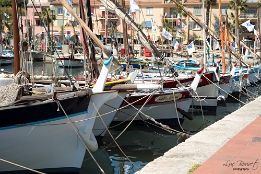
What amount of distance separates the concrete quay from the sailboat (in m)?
2.77

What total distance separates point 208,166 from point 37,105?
429 centimetres

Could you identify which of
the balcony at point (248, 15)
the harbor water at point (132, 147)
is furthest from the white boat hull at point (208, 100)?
the balcony at point (248, 15)

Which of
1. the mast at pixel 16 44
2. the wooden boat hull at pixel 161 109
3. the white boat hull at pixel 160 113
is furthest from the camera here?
the white boat hull at pixel 160 113

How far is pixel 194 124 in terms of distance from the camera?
22.4 meters

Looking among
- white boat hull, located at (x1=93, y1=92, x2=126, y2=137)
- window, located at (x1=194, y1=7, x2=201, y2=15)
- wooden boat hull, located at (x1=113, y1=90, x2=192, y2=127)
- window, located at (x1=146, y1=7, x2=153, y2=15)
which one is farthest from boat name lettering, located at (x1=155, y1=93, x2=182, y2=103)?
window, located at (x1=146, y1=7, x2=153, y2=15)

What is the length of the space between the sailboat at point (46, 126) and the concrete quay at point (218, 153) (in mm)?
2770

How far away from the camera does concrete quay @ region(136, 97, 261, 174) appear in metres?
8.67

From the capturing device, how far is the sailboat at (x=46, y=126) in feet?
37.0

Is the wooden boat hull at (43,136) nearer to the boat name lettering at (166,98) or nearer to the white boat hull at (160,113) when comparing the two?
the white boat hull at (160,113)

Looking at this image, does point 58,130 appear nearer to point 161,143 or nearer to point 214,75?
point 161,143

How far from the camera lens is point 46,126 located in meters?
11.7

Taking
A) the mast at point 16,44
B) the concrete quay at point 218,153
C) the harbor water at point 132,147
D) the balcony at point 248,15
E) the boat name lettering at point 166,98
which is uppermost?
the balcony at point 248,15

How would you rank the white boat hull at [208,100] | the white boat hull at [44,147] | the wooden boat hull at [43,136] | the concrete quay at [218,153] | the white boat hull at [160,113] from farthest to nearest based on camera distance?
the white boat hull at [208,100] < the white boat hull at [160,113] < the white boat hull at [44,147] < the wooden boat hull at [43,136] < the concrete quay at [218,153]

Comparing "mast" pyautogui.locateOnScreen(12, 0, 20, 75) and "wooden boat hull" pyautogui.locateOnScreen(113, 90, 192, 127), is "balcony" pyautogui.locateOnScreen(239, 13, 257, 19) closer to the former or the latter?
"wooden boat hull" pyautogui.locateOnScreen(113, 90, 192, 127)
